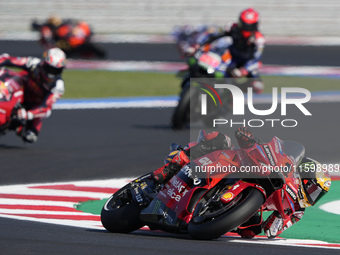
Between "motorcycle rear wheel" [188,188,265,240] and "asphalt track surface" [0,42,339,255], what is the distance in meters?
0.09

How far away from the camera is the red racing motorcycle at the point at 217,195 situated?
5891 mm

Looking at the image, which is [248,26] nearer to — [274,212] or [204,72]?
[204,72]

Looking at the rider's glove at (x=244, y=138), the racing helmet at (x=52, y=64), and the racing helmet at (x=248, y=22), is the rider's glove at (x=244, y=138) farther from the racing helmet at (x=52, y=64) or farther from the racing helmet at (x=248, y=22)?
the racing helmet at (x=248, y=22)

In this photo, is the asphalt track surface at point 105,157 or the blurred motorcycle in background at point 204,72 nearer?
the asphalt track surface at point 105,157

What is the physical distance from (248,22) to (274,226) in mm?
8330

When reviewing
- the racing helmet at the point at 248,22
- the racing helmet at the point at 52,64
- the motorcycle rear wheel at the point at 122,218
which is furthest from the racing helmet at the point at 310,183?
the racing helmet at the point at 248,22

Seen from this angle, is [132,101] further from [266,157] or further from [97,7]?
[97,7]

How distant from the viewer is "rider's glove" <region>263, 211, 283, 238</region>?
646 centimetres

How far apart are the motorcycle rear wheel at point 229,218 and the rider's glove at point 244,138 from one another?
35 centimetres

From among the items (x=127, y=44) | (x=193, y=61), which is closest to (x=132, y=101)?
(x=193, y=61)

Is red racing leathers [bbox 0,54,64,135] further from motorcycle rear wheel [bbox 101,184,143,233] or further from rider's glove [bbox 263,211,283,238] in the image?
rider's glove [bbox 263,211,283,238]

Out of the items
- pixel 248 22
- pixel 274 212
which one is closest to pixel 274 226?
pixel 274 212

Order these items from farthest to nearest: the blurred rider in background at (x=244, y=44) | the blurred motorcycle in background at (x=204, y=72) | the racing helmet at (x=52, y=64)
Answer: the blurred rider in background at (x=244, y=44) → the blurred motorcycle in background at (x=204, y=72) → the racing helmet at (x=52, y=64)

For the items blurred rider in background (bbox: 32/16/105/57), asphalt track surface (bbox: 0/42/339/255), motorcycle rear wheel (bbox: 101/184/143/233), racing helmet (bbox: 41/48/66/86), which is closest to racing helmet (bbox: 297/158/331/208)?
asphalt track surface (bbox: 0/42/339/255)
